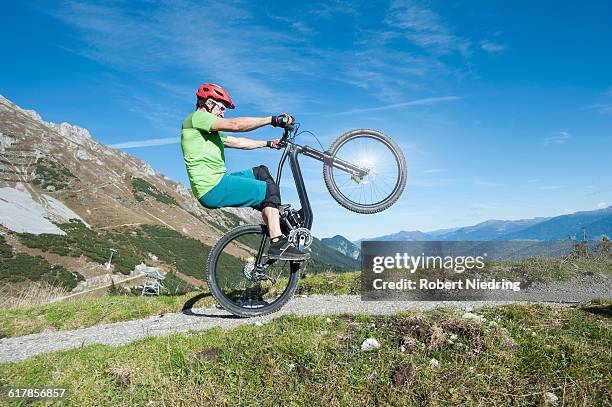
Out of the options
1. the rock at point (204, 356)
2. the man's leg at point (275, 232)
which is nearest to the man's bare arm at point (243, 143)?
the man's leg at point (275, 232)

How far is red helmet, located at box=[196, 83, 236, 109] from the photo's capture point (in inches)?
285

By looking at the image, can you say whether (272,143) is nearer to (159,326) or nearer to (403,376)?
(159,326)

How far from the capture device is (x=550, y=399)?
4.06m

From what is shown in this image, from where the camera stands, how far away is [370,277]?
11.5m

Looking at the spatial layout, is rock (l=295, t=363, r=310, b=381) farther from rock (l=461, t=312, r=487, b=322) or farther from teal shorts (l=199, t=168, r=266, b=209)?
teal shorts (l=199, t=168, r=266, b=209)

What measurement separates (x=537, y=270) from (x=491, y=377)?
36.0ft

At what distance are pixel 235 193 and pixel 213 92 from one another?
1955 millimetres

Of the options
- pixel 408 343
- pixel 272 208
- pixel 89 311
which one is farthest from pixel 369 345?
pixel 89 311

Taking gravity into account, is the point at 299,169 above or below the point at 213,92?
below

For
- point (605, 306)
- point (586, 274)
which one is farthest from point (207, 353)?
point (586, 274)

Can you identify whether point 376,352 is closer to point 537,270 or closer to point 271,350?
point 271,350

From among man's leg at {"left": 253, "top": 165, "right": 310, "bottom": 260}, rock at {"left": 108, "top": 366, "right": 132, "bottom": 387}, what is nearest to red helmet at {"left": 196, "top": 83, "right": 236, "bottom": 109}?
man's leg at {"left": 253, "top": 165, "right": 310, "bottom": 260}

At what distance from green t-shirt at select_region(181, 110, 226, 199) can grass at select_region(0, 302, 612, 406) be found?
2.66m

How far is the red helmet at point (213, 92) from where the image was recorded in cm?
723
